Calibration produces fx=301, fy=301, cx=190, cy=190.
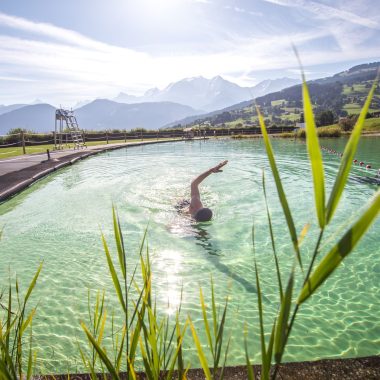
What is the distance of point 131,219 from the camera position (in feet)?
25.5

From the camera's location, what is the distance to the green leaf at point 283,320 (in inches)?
26.4

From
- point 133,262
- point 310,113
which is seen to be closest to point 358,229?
point 310,113

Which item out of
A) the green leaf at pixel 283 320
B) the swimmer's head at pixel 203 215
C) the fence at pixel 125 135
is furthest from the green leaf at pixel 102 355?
the fence at pixel 125 135

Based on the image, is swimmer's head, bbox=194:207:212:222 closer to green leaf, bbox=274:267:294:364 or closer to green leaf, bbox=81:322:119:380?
green leaf, bbox=81:322:119:380

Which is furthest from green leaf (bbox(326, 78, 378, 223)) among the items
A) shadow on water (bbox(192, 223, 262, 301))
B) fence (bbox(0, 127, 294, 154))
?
fence (bbox(0, 127, 294, 154))

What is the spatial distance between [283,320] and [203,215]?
21.1ft

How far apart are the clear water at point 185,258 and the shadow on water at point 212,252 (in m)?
0.02

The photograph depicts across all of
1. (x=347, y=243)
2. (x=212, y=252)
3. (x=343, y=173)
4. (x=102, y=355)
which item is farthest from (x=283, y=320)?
(x=212, y=252)

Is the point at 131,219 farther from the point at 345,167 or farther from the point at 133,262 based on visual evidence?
the point at 345,167

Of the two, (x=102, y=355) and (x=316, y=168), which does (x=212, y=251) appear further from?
(x=316, y=168)

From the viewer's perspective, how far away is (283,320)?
0.69 m

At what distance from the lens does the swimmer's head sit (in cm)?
702

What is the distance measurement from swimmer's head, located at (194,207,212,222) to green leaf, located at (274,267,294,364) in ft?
20.7

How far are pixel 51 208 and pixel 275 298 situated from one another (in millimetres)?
6922
